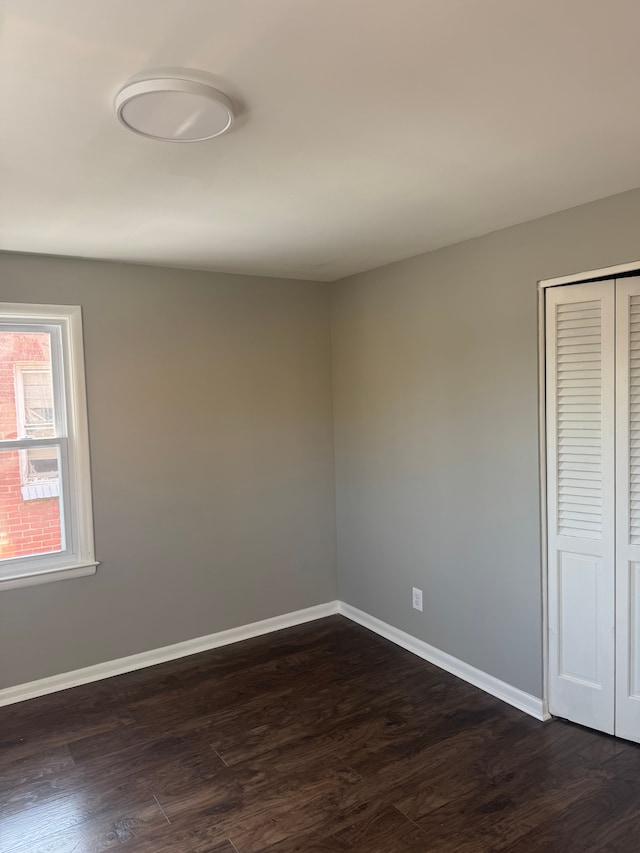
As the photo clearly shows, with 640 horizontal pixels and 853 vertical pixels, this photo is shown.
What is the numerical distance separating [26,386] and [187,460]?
958 millimetres

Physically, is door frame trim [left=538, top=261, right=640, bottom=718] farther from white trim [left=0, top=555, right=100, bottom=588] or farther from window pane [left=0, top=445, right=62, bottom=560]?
window pane [left=0, top=445, right=62, bottom=560]

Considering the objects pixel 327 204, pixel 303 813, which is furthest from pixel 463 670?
pixel 327 204

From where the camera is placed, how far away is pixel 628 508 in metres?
2.54

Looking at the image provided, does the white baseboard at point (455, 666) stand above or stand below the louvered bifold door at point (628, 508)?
below

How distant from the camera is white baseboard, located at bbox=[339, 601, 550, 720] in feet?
9.56

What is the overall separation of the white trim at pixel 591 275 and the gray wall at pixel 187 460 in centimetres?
174

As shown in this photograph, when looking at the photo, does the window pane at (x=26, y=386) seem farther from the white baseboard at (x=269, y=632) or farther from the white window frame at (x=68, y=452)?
the white baseboard at (x=269, y=632)

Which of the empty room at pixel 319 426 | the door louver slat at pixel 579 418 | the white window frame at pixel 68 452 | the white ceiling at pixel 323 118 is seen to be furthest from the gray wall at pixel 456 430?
the white window frame at pixel 68 452

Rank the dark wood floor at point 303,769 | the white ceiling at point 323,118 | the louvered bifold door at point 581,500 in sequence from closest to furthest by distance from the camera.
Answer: the white ceiling at point 323,118 < the dark wood floor at point 303,769 < the louvered bifold door at point 581,500

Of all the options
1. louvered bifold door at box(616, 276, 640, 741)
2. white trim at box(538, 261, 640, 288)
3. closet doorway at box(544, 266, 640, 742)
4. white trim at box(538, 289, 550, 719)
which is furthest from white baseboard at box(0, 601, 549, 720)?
white trim at box(538, 261, 640, 288)

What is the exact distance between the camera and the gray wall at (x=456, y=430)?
2824 mm

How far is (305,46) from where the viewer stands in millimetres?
1304

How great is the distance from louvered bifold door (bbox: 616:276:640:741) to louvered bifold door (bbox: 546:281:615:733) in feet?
0.10

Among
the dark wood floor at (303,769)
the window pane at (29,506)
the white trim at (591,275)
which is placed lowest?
the dark wood floor at (303,769)
